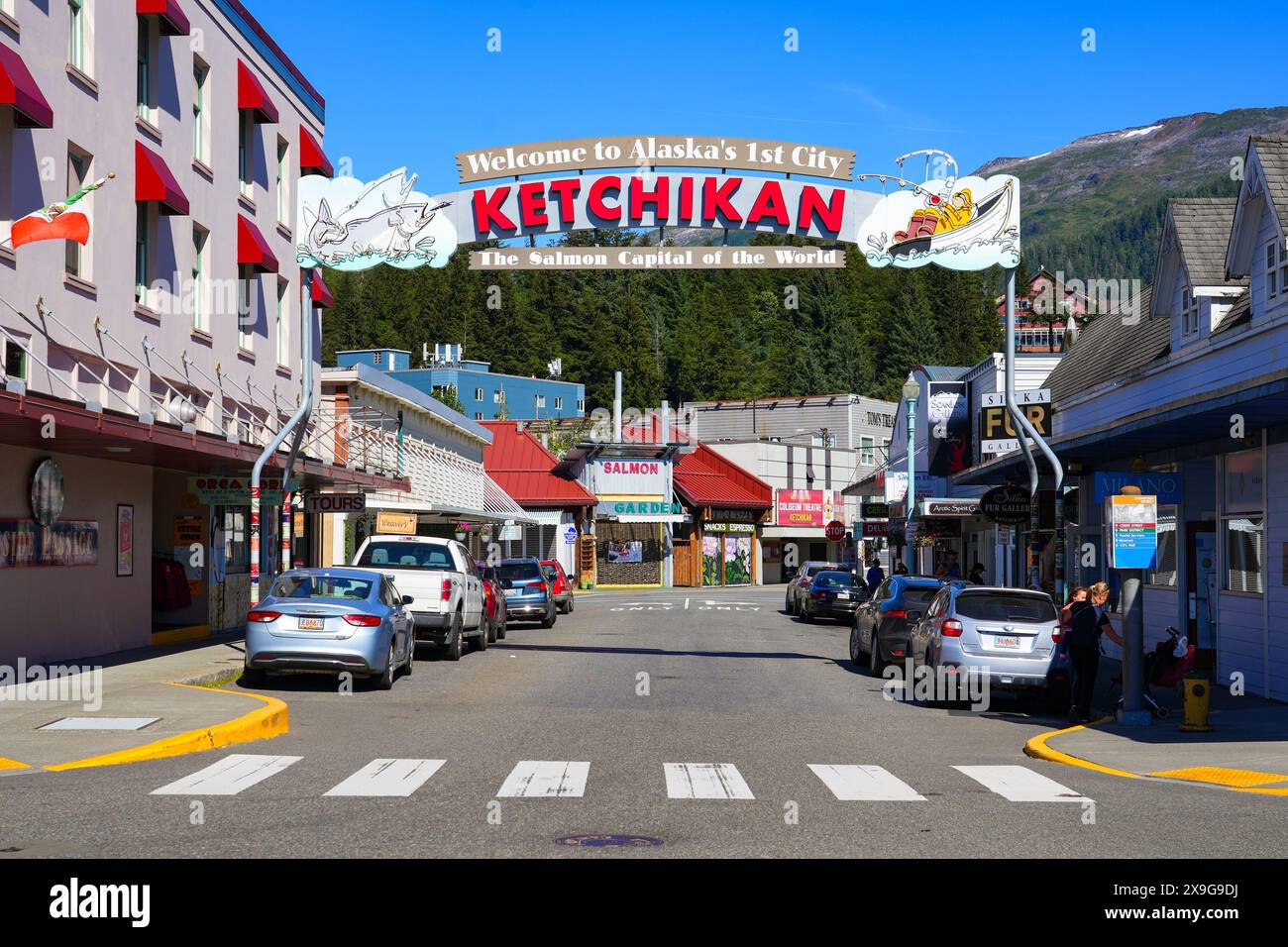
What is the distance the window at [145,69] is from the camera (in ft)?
85.8

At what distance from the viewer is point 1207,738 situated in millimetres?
15281

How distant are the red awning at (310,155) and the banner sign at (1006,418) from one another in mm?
17070

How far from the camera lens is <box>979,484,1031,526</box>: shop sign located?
24469 millimetres

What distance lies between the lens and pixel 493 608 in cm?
2998

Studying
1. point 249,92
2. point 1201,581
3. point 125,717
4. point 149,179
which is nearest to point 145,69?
point 149,179

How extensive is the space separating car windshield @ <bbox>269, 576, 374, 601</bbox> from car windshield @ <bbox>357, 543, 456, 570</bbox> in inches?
204

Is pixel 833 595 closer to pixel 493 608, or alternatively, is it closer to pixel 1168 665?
pixel 493 608

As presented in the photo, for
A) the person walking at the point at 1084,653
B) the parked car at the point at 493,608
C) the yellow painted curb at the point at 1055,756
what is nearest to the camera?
the yellow painted curb at the point at 1055,756

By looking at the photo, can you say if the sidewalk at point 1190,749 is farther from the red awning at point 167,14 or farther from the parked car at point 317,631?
the red awning at point 167,14

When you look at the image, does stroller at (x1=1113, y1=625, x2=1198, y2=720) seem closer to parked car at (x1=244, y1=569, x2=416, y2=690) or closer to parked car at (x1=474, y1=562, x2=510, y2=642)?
parked car at (x1=244, y1=569, x2=416, y2=690)

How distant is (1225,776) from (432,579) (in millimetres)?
14330

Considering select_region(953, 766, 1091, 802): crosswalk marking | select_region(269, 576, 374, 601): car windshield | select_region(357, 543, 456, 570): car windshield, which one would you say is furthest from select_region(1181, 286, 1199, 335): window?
select_region(269, 576, 374, 601): car windshield

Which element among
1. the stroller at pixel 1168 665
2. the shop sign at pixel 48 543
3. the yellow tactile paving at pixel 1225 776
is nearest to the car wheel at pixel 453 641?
the shop sign at pixel 48 543
